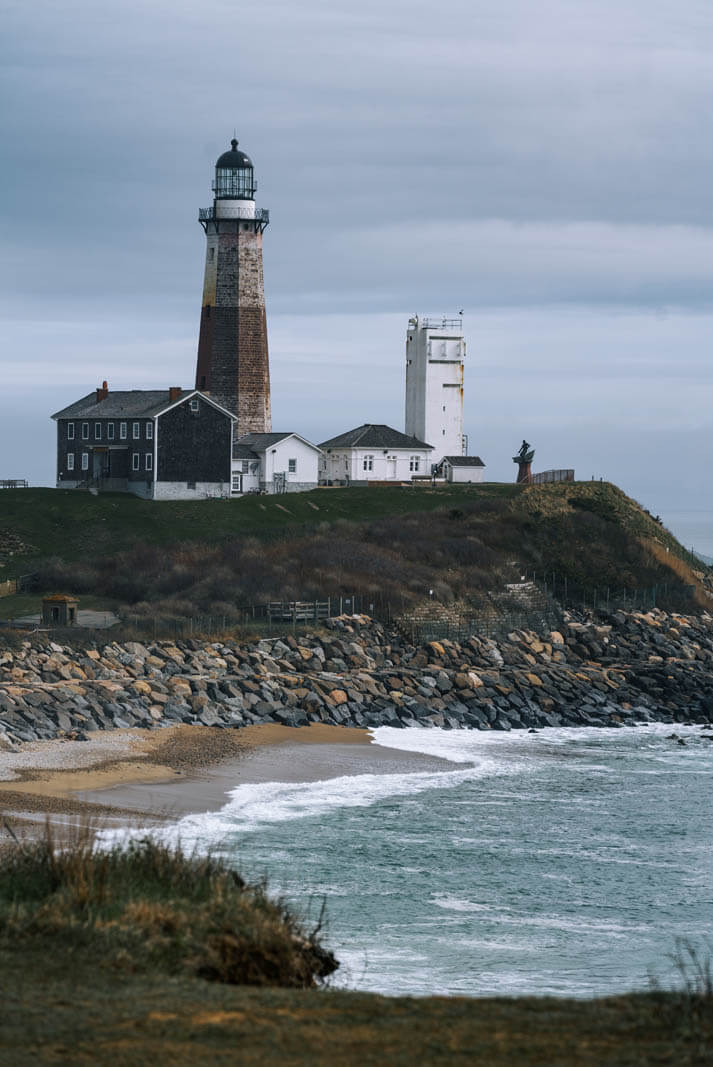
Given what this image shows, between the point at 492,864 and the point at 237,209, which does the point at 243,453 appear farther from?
the point at 492,864

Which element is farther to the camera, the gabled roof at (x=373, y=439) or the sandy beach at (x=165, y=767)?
the gabled roof at (x=373, y=439)

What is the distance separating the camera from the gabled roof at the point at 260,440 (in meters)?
67.8

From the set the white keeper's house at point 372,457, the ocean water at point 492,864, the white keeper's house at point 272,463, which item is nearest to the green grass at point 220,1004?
the ocean water at point 492,864

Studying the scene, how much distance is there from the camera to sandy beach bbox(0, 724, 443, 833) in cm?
2128

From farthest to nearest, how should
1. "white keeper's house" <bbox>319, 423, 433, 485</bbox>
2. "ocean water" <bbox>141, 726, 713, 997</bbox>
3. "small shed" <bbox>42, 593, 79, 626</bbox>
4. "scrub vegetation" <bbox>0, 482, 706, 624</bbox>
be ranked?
1. "white keeper's house" <bbox>319, 423, 433, 485</bbox>
2. "scrub vegetation" <bbox>0, 482, 706, 624</bbox>
3. "small shed" <bbox>42, 593, 79, 626</bbox>
4. "ocean water" <bbox>141, 726, 713, 997</bbox>

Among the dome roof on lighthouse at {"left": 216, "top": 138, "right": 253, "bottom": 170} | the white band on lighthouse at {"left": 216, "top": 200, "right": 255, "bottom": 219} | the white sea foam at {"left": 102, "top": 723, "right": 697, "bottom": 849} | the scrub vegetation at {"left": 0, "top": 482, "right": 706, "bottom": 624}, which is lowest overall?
the white sea foam at {"left": 102, "top": 723, "right": 697, "bottom": 849}

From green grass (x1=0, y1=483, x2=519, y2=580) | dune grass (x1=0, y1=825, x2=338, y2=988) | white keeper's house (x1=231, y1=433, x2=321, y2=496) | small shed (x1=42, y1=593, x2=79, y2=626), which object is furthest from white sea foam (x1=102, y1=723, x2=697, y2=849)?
white keeper's house (x1=231, y1=433, x2=321, y2=496)

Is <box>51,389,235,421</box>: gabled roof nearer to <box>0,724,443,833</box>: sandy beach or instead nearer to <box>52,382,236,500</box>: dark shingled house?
<box>52,382,236,500</box>: dark shingled house

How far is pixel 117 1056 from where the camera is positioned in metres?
7.03

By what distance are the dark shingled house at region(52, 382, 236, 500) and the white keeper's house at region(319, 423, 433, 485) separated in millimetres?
10880

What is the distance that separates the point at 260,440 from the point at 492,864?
49.8 meters

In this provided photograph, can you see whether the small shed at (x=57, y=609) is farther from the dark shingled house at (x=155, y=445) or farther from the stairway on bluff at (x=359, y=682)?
the dark shingled house at (x=155, y=445)

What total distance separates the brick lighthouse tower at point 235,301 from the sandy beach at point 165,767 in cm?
3885

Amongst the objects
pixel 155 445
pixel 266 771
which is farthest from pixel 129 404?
pixel 266 771
